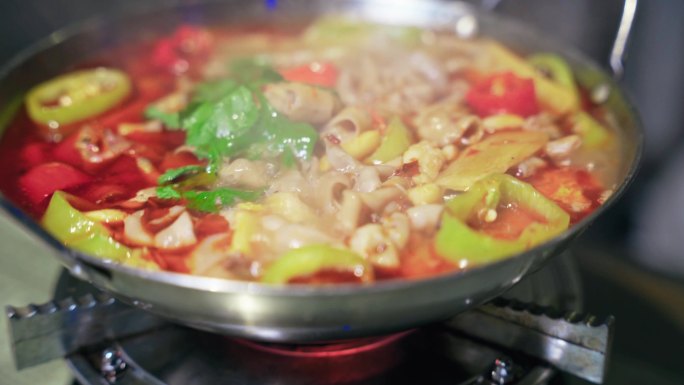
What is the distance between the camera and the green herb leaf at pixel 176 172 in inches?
81.7

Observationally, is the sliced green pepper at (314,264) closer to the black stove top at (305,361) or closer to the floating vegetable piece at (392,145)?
the black stove top at (305,361)

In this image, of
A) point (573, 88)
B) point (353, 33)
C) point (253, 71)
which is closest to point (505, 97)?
point (573, 88)

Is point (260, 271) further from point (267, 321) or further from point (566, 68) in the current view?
point (566, 68)

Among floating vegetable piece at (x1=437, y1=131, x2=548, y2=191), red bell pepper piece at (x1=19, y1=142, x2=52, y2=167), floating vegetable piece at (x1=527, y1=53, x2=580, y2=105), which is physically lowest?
floating vegetable piece at (x1=527, y1=53, x2=580, y2=105)

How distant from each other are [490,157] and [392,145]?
0.31 m

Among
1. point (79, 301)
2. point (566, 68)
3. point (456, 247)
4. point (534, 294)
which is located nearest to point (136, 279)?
point (79, 301)

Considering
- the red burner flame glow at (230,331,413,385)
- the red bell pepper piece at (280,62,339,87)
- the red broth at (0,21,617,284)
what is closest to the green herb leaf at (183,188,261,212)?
the red broth at (0,21,617,284)

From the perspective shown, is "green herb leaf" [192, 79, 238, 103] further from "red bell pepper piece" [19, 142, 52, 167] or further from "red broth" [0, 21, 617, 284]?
"red bell pepper piece" [19, 142, 52, 167]

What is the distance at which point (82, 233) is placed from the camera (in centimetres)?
184

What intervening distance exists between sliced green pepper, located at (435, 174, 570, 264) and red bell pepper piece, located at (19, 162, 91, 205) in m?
1.16

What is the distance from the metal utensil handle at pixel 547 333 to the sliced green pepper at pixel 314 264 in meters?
0.51

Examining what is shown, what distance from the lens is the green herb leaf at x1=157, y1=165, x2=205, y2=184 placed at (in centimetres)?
208

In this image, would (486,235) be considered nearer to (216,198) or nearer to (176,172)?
(216,198)

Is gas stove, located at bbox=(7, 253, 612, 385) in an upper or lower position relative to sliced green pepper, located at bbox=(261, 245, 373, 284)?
lower
